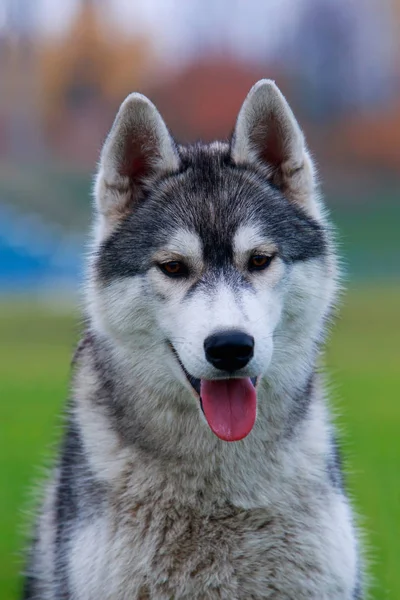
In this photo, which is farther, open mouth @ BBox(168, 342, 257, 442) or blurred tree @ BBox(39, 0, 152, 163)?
blurred tree @ BBox(39, 0, 152, 163)

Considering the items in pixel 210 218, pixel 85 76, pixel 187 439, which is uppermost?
pixel 85 76

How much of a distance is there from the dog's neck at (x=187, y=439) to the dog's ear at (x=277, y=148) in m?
0.81

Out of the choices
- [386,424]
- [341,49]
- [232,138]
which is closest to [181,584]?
[232,138]

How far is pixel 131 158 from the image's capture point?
4.52 meters

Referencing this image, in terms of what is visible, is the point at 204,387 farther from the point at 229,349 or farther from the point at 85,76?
the point at 85,76

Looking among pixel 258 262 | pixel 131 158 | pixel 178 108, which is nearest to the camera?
pixel 258 262

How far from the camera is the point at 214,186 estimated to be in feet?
14.3

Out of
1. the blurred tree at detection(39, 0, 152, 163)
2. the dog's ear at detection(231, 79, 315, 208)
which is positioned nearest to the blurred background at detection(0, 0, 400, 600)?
the blurred tree at detection(39, 0, 152, 163)

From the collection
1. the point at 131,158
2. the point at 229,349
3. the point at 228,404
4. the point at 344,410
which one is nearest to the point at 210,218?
the point at 131,158

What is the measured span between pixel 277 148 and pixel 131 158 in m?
0.68

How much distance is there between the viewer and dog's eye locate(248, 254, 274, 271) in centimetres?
414

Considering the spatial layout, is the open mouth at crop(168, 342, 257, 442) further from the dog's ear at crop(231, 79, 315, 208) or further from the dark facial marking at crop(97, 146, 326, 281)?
the dog's ear at crop(231, 79, 315, 208)

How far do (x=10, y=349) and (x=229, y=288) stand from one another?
1682 cm

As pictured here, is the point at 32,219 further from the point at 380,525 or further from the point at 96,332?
the point at 96,332
